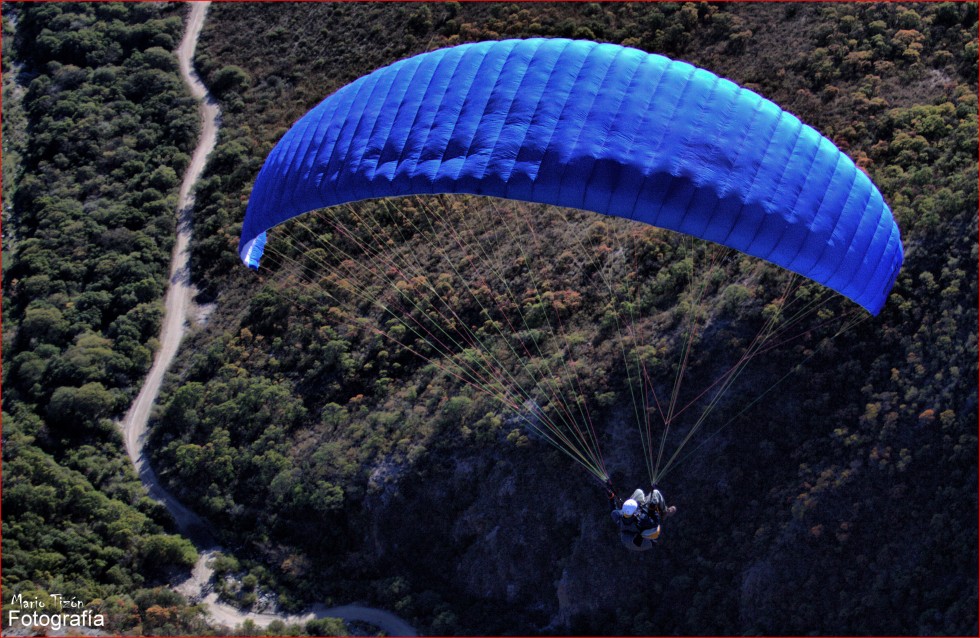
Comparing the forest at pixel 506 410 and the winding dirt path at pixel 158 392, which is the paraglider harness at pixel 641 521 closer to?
the forest at pixel 506 410

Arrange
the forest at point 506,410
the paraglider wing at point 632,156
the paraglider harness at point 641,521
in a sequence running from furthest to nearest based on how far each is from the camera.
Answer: the forest at point 506,410 < the paraglider harness at point 641,521 < the paraglider wing at point 632,156

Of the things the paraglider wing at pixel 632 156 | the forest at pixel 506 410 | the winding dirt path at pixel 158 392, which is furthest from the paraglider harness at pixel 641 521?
the winding dirt path at pixel 158 392

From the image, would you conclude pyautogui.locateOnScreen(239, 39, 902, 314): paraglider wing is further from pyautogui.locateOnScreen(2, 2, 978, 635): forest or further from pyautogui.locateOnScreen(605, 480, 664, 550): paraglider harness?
pyautogui.locateOnScreen(2, 2, 978, 635): forest

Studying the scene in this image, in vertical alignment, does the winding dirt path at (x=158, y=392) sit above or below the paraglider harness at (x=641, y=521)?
above

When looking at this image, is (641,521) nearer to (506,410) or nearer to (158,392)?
(506,410)

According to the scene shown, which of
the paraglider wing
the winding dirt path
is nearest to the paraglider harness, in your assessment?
the paraglider wing

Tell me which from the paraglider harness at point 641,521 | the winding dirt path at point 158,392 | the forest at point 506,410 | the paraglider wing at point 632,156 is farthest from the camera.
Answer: the winding dirt path at point 158,392
